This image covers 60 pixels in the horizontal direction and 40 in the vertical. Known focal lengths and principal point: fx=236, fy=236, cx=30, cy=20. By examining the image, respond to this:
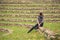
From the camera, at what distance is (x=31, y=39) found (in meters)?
13.1

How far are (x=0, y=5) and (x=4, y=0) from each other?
10.2 feet

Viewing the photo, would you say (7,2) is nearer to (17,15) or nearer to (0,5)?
(0,5)

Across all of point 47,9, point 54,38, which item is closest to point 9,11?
point 47,9

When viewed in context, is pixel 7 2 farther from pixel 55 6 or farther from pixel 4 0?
pixel 55 6

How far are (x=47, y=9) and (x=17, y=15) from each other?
440 cm

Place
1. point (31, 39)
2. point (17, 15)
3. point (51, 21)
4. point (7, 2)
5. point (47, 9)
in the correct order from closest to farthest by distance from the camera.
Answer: point (31, 39) < point (51, 21) < point (17, 15) < point (47, 9) < point (7, 2)

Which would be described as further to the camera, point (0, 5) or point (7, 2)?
point (7, 2)

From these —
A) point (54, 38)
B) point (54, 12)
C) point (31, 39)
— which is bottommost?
point (54, 12)

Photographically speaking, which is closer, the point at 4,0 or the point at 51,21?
the point at 51,21

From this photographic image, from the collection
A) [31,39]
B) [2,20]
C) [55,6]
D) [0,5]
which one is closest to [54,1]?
[55,6]

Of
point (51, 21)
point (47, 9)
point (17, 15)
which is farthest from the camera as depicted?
point (47, 9)

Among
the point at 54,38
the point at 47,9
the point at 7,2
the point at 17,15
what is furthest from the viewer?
the point at 7,2

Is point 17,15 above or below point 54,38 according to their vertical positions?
below

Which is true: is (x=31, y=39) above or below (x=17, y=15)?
above
